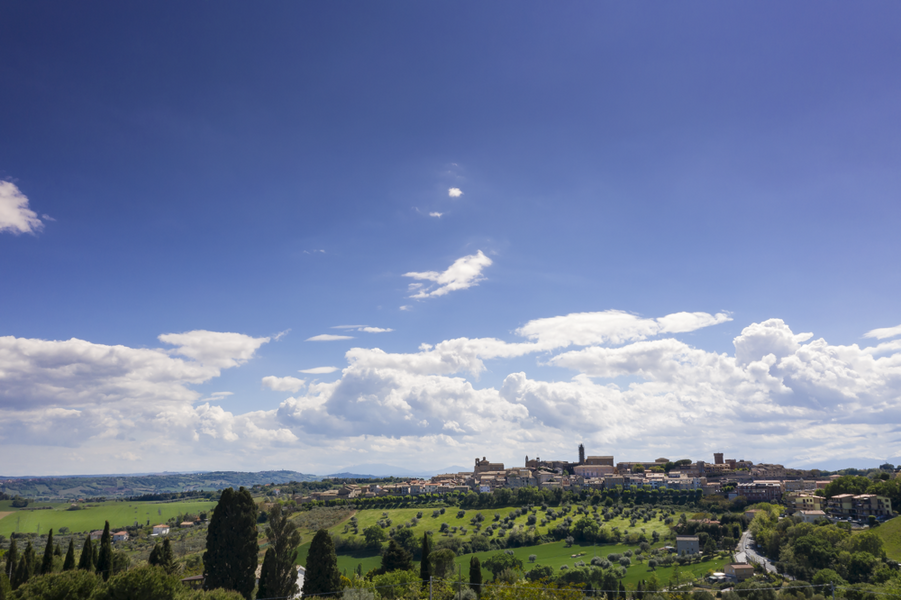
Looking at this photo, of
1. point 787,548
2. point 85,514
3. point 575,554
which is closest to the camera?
point 787,548

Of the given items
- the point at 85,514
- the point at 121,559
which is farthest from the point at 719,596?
the point at 85,514

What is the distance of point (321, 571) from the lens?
134 feet

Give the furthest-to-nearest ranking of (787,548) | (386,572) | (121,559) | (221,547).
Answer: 1. (787,548)
2. (386,572)
3. (121,559)
4. (221,547)

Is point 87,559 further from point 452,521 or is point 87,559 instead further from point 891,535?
point 891,535

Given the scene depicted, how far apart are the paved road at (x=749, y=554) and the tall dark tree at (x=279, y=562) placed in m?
64.1

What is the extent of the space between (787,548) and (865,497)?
30345 millimetres

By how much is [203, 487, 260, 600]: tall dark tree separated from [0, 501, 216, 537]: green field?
408ft

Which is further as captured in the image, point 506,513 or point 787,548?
point 506,513

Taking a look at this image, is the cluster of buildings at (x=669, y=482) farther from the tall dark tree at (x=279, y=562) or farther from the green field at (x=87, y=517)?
the tall dark tree at (x=279, y=562)

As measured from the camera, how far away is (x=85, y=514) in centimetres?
16100

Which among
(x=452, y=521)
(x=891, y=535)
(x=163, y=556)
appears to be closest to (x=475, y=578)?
(x=163, y=556)

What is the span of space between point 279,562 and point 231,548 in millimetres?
3652

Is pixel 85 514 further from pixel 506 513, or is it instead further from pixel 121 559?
pixel 121 559

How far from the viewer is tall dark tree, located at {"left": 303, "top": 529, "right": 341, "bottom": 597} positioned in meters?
40.4
